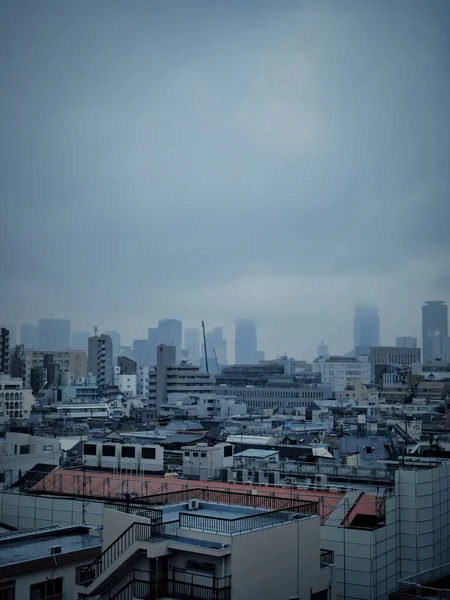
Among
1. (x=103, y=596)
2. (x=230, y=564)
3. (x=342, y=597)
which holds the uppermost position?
(x=230, y=564)

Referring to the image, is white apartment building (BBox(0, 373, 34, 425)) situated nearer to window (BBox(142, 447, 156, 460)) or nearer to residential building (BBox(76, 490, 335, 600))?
window (BBox(142, 447, 156, 460))

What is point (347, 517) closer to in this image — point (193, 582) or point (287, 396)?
point (193, 582)

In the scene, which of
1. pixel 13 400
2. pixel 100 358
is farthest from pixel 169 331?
pixel 13 400

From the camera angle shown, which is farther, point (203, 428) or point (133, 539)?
point (203, 428)

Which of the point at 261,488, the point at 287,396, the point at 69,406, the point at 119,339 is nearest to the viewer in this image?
the point at 261,488

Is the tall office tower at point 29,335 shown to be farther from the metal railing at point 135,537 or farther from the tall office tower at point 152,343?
the metal railing at point 135,537

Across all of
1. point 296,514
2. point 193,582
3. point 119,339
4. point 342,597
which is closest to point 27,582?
point 193,582

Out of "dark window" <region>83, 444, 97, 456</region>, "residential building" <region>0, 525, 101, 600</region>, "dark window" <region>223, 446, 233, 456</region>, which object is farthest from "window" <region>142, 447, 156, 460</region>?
"residential building" <region>0, 525, 101, 600</region>
